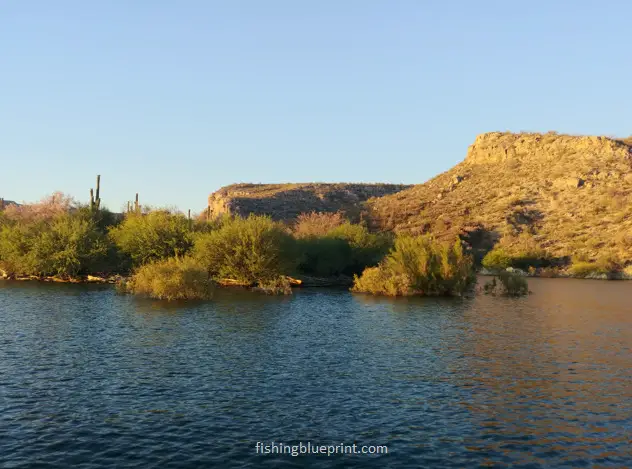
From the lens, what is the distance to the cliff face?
138m

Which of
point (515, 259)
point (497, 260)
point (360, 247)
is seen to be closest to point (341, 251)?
point (360, 247)

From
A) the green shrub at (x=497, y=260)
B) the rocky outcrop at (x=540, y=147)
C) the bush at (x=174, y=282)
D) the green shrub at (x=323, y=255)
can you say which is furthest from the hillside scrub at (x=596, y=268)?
the bush at (x=174, y=282)

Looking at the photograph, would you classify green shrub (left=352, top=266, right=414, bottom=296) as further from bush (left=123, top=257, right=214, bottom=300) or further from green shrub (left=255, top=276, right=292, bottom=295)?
bush (left=123, top=257, right=214, bottom=300)

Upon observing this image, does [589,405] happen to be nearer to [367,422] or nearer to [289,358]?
[367,422]

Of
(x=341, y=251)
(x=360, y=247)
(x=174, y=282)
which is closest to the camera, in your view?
(x=174, y=282)

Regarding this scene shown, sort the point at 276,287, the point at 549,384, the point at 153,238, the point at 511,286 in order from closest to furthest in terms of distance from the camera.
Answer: the point at 549,384 → the point at 276,287 → the point at 511,286 → the point at 153,238

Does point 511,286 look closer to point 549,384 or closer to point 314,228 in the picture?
point 314,228

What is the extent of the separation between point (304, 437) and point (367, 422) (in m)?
2.18

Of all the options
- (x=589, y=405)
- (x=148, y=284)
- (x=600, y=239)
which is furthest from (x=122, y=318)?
(x=600, y=239)

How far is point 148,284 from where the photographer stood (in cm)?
4641

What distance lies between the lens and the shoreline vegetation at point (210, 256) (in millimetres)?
52312

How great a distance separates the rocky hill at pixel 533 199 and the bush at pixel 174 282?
64617 millimetres

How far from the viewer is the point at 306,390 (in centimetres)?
1948

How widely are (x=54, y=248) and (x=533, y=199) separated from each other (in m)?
87.7
